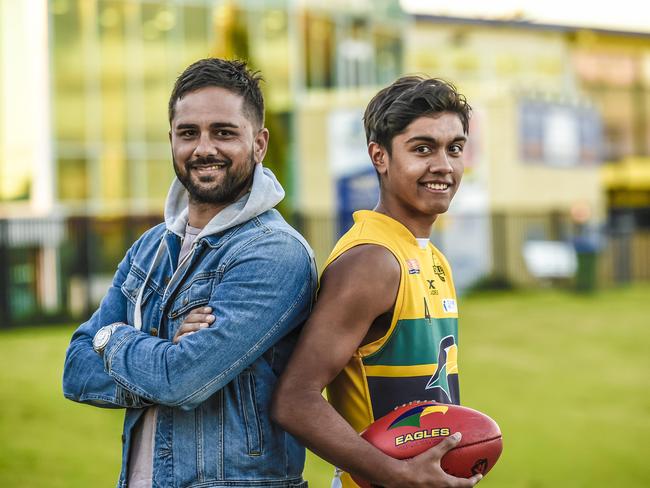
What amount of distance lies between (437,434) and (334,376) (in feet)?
0.99

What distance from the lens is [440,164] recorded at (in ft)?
8.36

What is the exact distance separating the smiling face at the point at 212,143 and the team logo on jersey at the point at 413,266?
491 millimetres

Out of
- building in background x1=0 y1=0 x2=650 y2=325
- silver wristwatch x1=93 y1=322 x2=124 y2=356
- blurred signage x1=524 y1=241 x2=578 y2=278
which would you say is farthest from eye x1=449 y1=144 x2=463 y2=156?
blurred signage x1=524 y1=241 x2=578 y2=278

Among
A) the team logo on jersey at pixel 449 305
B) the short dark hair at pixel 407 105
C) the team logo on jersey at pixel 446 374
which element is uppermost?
the short dark hair at pixel 407 105

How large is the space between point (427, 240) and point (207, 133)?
2.30ft

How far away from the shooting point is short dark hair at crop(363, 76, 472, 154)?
2.55 m

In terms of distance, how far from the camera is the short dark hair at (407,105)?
2547mm

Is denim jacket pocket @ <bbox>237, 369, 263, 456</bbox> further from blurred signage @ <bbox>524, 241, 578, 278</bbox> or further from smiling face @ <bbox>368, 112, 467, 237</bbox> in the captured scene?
blurred signage @ <bbox>524, 241, 578, 278</bbox>

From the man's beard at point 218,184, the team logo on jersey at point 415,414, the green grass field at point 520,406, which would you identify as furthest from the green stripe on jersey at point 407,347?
the green grass field at point 520,406

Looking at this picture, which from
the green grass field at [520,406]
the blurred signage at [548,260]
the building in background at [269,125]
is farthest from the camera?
the blurred signage at [548,260]

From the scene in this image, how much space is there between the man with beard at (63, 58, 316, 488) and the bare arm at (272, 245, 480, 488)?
9 cm

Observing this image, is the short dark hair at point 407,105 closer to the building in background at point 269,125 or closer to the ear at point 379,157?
the ear at point 379,157

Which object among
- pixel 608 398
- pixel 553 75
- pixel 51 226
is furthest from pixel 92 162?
pixel 553 75

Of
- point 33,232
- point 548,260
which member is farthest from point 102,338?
point 548,260
